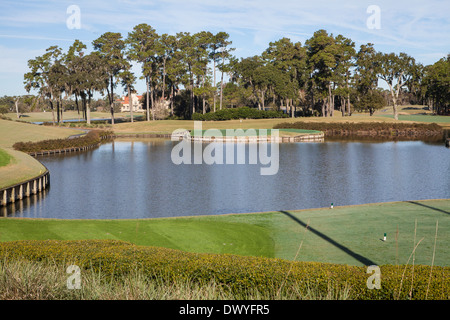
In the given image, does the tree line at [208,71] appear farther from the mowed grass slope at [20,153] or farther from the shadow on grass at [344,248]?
the shadow on grass at [344,248]

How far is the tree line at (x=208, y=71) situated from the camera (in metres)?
→ 104

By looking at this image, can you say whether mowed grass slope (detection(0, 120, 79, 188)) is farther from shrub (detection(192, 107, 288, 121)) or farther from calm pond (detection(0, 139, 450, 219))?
shrub (detection(192, 107, 288, 121))

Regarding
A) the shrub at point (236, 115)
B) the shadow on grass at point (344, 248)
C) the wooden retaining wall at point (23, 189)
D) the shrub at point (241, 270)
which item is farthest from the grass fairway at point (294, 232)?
the shrub at point (236, 115)

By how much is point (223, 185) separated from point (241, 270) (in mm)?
25422

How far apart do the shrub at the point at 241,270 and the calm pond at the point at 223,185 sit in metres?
14.2

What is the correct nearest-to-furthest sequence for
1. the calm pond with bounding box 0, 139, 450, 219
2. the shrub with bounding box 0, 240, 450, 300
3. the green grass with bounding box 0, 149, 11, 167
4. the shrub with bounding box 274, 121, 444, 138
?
the shrub with bounding box 0, 240, 450, 300, the calm pond with bounding box 0, 139, 450, 219, the green grass with bounding box 0, 149, 11, 167, the shrub with bounding box 274, 121, 444, 138

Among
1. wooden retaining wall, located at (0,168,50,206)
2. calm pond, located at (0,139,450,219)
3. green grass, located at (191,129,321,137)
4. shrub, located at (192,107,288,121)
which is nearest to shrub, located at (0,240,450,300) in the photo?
calm pond, located at (0,139,450,219)

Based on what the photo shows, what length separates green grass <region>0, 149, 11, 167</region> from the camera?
3559cm

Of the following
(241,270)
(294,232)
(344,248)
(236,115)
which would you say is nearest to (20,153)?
(294,232)

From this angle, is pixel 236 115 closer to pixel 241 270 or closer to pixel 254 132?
pixel 254 132

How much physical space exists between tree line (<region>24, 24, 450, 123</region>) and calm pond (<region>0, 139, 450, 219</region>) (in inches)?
2097
